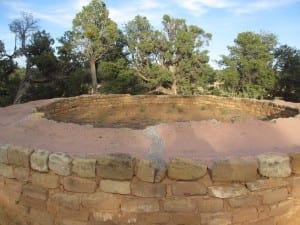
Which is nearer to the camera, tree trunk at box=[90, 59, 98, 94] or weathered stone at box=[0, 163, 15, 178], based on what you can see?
weathered stone at box=[0, 163, 15, 178]

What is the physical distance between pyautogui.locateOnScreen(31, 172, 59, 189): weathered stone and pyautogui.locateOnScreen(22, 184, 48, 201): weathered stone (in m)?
0.05

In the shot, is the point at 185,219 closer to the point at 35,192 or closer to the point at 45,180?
the point at 45,180

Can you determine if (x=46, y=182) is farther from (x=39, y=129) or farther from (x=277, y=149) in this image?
(x=277, y=149)

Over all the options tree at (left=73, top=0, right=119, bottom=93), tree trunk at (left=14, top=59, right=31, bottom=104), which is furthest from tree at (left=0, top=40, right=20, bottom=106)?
tree at (left=73, top=0, right=119, bottom=93)

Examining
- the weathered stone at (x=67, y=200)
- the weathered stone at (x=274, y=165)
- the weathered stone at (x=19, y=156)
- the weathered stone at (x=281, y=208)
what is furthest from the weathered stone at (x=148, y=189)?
the weathered stone at (x=19, y=156)

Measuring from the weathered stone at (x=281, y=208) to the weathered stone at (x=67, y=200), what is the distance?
1953mm

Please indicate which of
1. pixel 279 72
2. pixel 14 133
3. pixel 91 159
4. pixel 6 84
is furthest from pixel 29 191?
pixel 279 72

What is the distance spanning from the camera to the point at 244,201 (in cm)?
329

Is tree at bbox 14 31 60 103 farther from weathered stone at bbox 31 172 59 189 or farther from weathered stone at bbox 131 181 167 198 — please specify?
weathered stone at bbox 131 181 167 198

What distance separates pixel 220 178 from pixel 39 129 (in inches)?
123

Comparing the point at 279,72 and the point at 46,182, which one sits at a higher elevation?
the point at 279,72

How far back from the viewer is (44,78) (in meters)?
15.1

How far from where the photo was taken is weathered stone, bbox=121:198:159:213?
3.28 m

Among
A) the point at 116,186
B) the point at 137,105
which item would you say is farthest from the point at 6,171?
the point at 137,105
